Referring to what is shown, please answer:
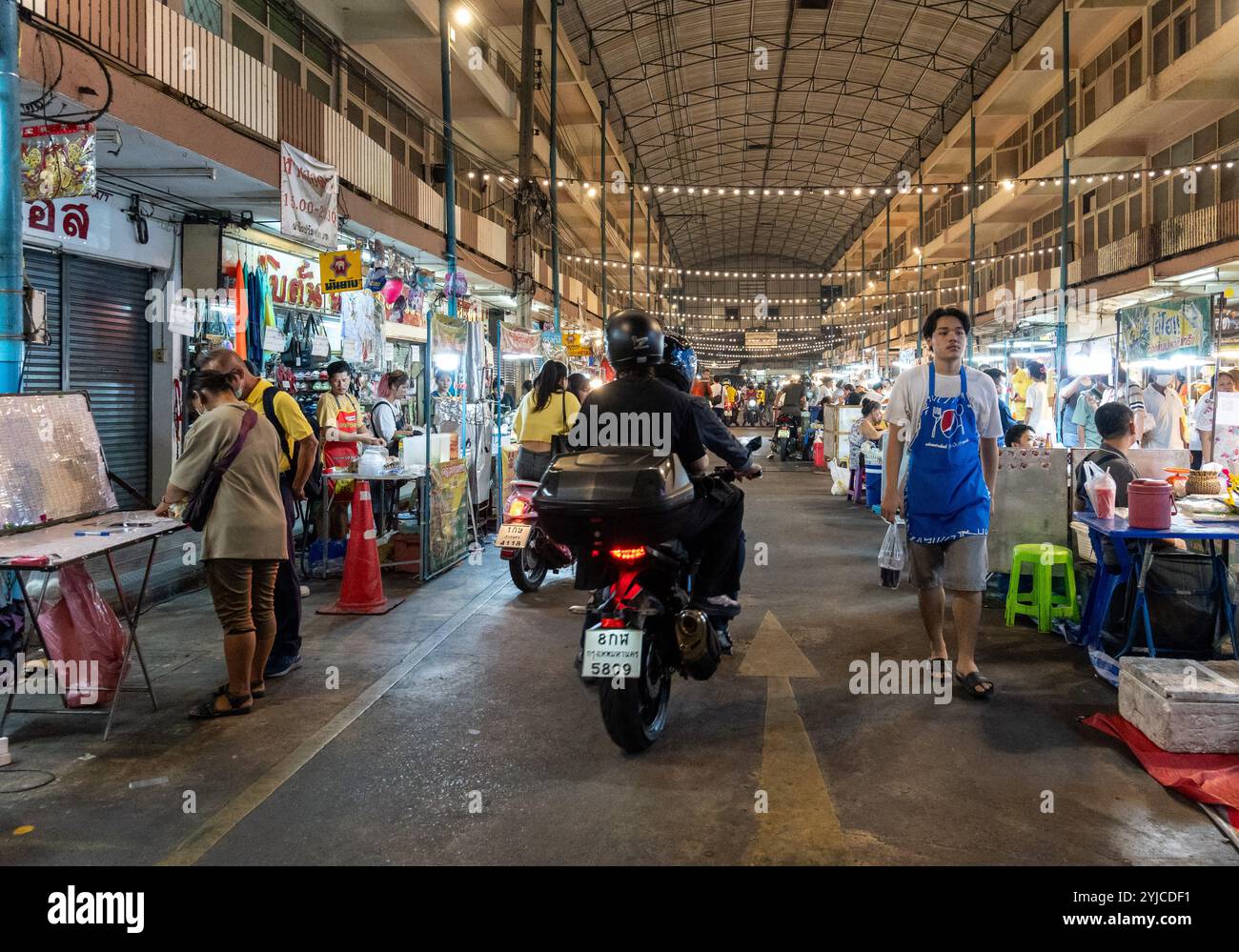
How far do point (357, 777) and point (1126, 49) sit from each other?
79.0 ft

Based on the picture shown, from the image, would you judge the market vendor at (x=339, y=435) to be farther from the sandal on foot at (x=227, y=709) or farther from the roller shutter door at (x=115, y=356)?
the sandal on foot at (x=227, y=709)

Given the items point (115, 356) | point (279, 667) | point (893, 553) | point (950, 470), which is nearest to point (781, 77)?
point (115, 356)

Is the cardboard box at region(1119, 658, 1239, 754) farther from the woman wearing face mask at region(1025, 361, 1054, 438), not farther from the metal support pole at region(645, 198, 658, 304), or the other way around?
the metal support pole at region(645, 198, 658, 304)

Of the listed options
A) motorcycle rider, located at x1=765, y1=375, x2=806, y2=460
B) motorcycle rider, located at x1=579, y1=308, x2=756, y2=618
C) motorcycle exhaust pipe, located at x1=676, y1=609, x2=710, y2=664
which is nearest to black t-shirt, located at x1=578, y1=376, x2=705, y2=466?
motorcycle rider, located at x1=579, y1=308, x2=756, y2=618

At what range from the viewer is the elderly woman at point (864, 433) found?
12344 millimetres

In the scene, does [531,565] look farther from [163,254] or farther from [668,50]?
[668,50]

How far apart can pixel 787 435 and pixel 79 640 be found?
20.5m

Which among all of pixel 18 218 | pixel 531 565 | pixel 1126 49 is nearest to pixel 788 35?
pixel 1126 49

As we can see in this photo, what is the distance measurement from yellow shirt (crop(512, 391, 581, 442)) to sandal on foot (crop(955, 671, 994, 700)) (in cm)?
398

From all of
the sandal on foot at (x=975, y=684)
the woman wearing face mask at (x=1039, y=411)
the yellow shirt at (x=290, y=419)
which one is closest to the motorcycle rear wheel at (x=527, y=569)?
the yellow shirt at (x=290, y=419)

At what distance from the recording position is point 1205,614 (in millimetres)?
5184

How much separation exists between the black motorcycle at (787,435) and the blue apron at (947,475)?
1881cm

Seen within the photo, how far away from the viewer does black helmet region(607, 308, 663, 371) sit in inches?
171

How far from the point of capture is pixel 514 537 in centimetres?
737
